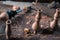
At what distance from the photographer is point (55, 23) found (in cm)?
148

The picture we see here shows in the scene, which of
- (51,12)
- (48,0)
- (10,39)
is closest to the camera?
(10,39)

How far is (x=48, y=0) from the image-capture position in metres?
2.60

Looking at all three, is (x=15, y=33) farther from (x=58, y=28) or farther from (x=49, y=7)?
(x=49, y=7)

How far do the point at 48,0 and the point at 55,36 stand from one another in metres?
1.25

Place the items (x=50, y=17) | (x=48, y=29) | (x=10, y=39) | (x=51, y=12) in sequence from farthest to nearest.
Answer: (x=51, y=12)
(x=50, y=17)
(x=48, y=29)
(x=10, y=39)

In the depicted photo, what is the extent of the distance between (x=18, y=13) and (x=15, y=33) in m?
0.43

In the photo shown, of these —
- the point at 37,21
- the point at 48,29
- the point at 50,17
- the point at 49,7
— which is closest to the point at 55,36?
the point at 48,29

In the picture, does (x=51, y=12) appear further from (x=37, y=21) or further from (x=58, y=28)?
(x=37, y=21)

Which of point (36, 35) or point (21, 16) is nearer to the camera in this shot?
point (36, 35)

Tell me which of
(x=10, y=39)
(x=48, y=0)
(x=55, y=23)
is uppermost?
(x=48, y=0)

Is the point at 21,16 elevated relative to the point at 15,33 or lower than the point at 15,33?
elevated

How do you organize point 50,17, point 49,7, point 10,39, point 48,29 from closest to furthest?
point 10,39 → point 48,29 → point 50,17 → point 49,7

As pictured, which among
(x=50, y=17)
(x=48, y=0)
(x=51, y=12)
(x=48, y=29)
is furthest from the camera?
(x=48, y=0)

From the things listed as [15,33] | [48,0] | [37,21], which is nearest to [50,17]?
[37,21]
